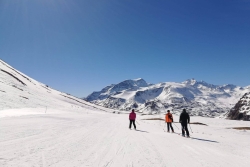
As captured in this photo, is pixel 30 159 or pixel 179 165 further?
pixel 179 165

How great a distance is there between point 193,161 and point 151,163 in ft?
6.79

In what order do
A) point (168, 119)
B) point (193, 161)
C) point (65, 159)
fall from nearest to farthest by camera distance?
point (65, 159)
point (193, 161)
point (168, 119)

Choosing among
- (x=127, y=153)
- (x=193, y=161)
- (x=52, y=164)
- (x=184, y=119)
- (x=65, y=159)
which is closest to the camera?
(x=52, y=164)

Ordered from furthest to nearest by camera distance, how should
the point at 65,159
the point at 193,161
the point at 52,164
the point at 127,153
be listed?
the point at 127,153
the point at 193,161
the point at 65,159
the point at 52,164

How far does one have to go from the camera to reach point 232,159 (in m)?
9.22

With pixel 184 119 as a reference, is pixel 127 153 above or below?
below

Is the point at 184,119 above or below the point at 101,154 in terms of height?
above

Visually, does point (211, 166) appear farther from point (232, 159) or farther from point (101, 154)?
point (101, 154)

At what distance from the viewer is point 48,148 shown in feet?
28.7

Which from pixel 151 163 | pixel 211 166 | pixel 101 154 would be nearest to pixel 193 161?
pixel 211 166

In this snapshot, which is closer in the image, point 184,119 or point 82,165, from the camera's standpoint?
point 82,165

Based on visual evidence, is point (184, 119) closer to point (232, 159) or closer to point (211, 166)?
point (232, 159)

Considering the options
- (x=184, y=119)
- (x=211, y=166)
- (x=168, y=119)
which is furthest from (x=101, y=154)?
(x=168, y=119)

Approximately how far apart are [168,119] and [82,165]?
1524 cm
